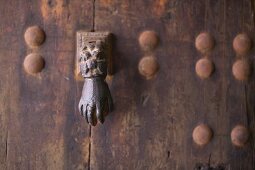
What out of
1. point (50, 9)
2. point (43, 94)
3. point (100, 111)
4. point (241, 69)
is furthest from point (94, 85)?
point (241, 69)

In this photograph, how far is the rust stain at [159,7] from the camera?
4.13 feet

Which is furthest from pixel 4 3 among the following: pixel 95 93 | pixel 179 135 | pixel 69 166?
pixel 179 135

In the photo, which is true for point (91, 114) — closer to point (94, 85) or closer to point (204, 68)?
point (94, 85)

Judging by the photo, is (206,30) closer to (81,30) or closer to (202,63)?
(202,63)

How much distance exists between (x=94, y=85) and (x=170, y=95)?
25 cm

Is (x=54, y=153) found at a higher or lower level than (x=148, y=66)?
lower

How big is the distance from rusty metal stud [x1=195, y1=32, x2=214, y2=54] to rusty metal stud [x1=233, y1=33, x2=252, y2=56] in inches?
2.9

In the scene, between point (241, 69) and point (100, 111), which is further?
point (241, 69)

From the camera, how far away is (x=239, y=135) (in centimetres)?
124

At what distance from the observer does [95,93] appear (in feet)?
3.68

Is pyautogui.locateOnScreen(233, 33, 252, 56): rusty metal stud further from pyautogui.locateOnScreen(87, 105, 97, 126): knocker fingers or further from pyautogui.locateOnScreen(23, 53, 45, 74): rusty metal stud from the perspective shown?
pyautogui.locateOnScreen(23, 53, 45, 74): rusty metal stud

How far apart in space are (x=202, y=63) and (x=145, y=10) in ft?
0.76

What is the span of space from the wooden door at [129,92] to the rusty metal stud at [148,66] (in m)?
0.01

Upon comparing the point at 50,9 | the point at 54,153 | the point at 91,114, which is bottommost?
the point at 54,153
